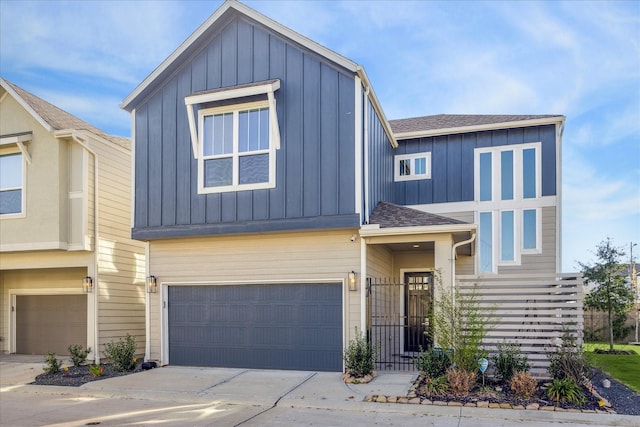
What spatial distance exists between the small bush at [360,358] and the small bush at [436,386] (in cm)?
133

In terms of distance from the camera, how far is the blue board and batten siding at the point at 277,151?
33.8ft

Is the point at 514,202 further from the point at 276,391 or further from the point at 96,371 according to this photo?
the point at 96,371

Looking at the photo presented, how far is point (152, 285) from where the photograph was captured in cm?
1167

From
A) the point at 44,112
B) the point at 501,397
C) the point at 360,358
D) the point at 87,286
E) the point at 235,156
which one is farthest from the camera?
the point at 44,112

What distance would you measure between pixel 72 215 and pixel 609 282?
51.4 ft

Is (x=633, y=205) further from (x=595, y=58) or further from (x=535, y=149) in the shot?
(x=535, y=149)

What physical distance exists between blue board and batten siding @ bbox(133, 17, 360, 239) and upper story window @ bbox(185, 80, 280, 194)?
7.9 inches

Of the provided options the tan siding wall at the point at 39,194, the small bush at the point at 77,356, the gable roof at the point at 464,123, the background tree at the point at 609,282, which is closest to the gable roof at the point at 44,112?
the tan siding wall at the point at 39,194

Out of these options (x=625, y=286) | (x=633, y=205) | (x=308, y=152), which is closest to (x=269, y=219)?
(x=308, y=152)

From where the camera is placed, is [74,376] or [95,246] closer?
[74,376]

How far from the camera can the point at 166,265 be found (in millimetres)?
11766

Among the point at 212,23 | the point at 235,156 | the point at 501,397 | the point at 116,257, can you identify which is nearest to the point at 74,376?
the point at 116,257

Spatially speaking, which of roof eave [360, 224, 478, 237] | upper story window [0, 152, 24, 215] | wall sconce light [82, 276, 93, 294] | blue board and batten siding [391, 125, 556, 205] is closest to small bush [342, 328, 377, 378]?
roof eave [360, 224, 478, 237]

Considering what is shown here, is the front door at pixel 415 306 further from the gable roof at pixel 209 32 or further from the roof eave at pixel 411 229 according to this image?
the gable roof at pixel 209 32
